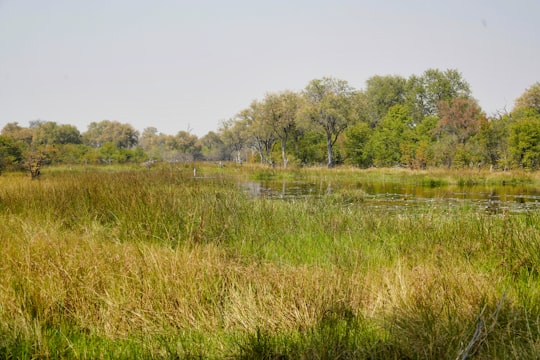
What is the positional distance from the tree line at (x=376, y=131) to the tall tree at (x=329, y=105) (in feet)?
0.41

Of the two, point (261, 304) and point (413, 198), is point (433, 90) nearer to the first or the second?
point (413, 198)

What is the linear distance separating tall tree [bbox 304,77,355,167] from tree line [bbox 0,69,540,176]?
126 mm

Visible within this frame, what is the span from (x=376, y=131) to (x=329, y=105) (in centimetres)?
1089

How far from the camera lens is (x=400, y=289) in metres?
3.70

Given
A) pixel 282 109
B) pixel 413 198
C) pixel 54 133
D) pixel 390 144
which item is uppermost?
pixel 282 109

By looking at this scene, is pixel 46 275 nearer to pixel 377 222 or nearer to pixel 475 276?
pixel 475 276

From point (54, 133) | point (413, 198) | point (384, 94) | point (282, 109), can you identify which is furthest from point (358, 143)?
point (54, 133)

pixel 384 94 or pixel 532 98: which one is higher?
pixel 384 94

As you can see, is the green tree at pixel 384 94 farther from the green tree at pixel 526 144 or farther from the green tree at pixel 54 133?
the green tree at pixel 54 133

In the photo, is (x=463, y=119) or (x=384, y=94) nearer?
(x=463, y=119)

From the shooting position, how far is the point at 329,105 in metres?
48.6

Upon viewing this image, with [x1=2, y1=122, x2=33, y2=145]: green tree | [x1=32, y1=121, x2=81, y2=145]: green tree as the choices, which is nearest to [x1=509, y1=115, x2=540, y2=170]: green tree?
[x1=2, y1=122, x2=33, y2=145]: green tree

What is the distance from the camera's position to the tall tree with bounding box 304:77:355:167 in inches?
1917

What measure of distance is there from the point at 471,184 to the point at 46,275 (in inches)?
1133
